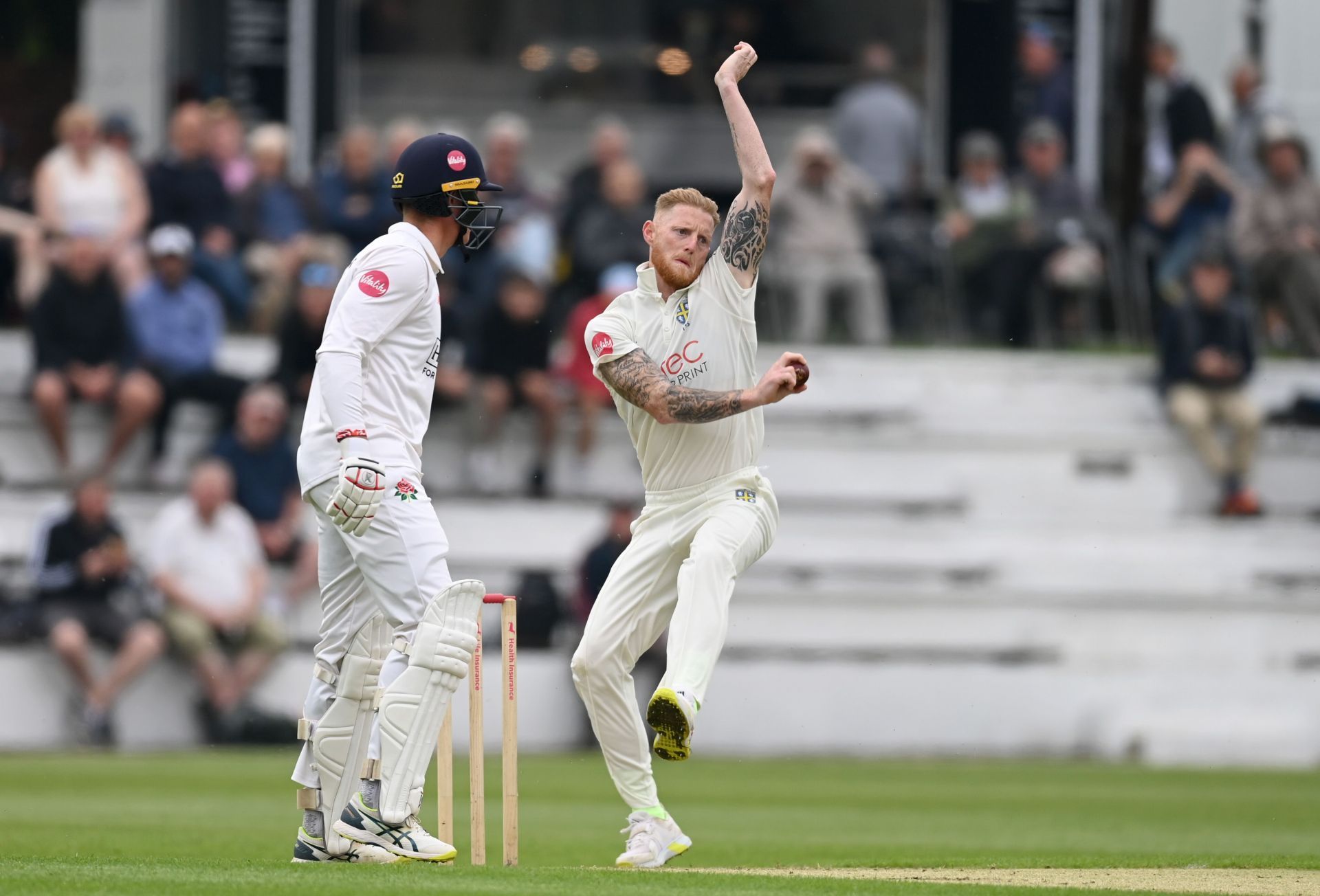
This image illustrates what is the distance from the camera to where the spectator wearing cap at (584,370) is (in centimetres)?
1761

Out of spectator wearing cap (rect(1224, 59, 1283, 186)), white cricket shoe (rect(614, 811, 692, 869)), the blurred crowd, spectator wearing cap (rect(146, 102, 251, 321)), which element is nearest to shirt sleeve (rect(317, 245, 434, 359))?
white cricket shoe (rect(614, 811, 692, 869))

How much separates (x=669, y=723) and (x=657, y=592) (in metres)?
0.75

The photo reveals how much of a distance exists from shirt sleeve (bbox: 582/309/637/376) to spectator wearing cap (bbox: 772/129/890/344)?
10601 millimetres

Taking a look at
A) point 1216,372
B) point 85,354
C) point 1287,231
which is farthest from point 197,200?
point 1287,231

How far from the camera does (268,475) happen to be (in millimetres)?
16281

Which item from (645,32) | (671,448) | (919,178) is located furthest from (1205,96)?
(671,448)

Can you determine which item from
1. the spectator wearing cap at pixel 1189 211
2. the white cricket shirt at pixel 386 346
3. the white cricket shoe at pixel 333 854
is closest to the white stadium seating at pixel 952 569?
the spectator wearing cap at pixel 1189 211

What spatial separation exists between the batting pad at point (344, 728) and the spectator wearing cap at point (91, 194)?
10400mm

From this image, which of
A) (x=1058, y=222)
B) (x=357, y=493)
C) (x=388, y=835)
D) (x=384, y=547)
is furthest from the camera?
(x=1058, y=222)

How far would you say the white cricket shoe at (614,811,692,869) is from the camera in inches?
319

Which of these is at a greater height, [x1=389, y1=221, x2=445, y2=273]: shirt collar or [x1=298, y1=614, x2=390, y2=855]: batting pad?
[x1=389, y1=221, x2=445, y2=273]: shirt collar

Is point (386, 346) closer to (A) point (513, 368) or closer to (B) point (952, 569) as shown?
(A) point (513, 368)

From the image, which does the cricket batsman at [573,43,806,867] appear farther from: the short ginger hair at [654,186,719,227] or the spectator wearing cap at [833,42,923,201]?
the spectator wearing cap at [833,42,923,201]

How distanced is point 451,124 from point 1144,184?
21.9ft
